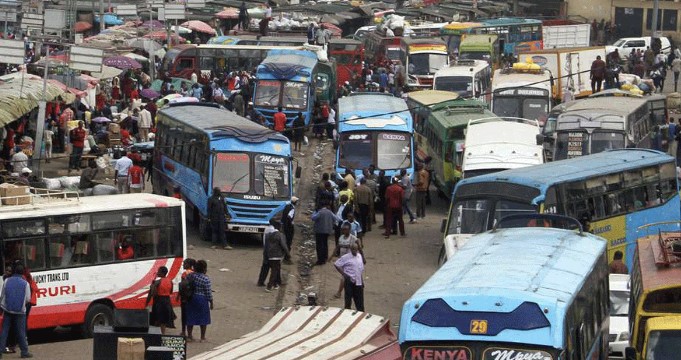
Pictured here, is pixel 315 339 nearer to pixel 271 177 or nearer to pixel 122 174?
pixel 271 177

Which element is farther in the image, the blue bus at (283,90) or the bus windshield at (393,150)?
the blue bus at (283,90)

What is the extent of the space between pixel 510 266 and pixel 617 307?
6376mm

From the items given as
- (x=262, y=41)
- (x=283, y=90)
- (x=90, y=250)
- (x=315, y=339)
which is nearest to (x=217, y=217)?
(x=90, y=250)

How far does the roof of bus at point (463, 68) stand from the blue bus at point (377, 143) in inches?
513

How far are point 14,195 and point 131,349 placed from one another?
8.74 metres

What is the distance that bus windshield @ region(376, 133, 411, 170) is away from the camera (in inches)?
1432

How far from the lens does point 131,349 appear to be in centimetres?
1477

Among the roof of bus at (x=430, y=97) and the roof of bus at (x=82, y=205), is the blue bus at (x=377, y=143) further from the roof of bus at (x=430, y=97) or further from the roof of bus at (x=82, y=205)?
the roof of bus at (x=82, y=205)

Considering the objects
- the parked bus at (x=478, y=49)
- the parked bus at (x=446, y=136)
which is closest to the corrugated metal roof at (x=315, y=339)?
the parked bus at (x=446, y=136)

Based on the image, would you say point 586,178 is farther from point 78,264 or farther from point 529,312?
point 529,312

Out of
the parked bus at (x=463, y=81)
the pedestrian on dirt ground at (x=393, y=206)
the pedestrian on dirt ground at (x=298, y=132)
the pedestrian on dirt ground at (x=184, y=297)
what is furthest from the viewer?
the parked bus at (x=463, y=81)

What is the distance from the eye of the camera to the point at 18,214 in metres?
22.1

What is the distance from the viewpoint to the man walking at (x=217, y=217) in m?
30.4

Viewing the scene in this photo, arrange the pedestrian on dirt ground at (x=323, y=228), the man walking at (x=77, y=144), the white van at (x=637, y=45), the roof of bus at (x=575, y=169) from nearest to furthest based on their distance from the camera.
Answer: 1. the roof of bus at (x=575, y=169)
2. the pedestrian on dirt ground at (x=323, y=228)
3. the man walking at (x=77, y=144)
4. the white van at (x=637, y=45)
